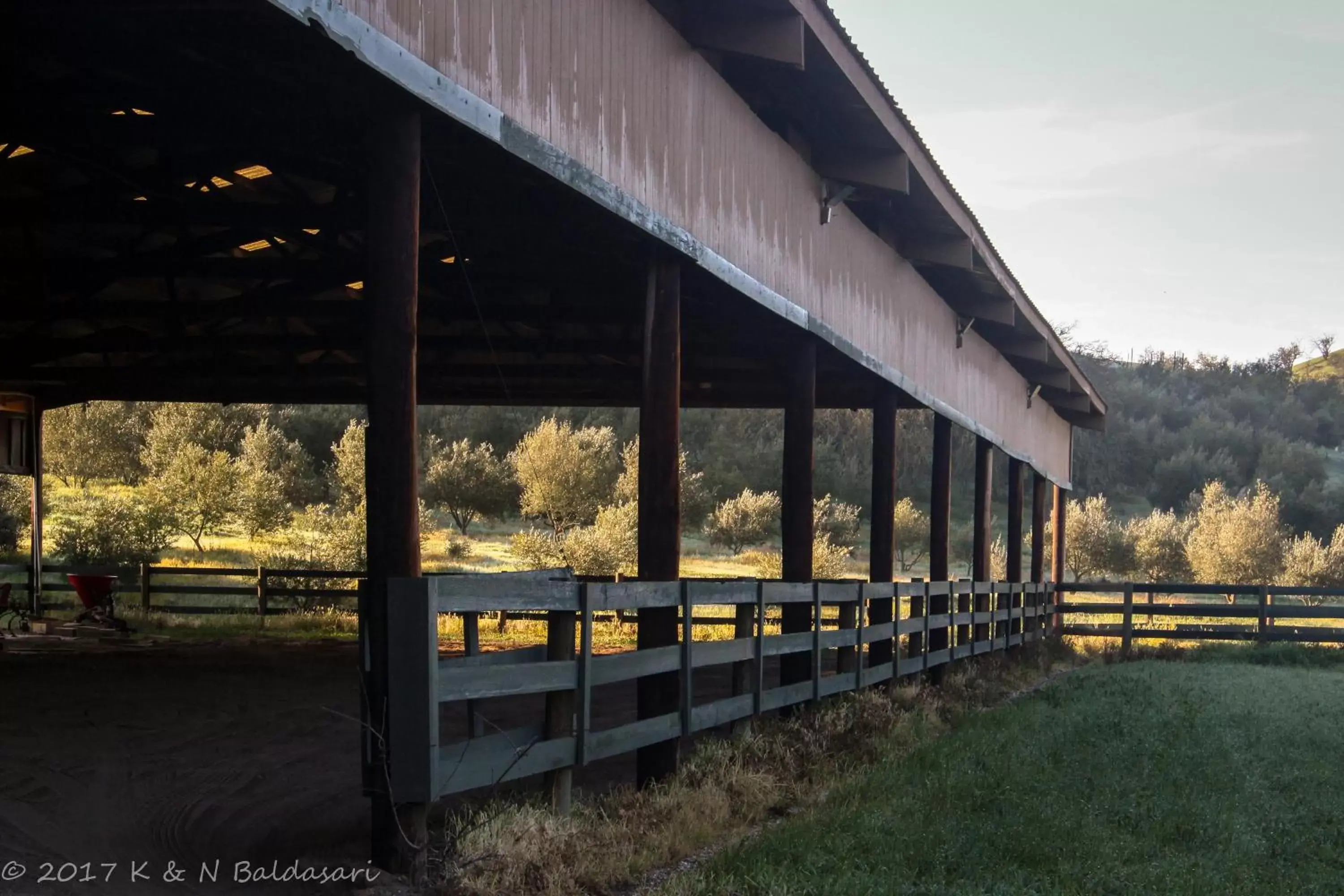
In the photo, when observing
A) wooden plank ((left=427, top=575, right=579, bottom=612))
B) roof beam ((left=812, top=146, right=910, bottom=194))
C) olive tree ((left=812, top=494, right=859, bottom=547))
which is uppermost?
roof beam ((left=812, top=146, right=910, bottom=194))

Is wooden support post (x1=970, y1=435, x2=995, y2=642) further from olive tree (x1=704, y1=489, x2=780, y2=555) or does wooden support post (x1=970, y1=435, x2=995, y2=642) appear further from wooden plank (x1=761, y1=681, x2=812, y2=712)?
olive tree (x1=704, y1=489, x2=780, y2=555)

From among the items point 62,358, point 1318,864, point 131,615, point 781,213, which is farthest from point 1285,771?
point 131,615

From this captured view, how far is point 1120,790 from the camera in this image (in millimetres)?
9438

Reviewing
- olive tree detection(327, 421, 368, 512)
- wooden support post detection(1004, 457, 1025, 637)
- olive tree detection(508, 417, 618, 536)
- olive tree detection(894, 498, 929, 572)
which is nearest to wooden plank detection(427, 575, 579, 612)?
wooden support post detection(1004, 457, 1025, 637)

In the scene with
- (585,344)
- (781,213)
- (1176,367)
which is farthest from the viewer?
(1176,367)

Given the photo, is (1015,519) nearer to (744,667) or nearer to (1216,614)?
(1216,614)

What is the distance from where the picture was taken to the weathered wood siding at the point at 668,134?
24.4 feet

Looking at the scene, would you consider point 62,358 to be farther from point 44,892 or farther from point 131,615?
point 44,892

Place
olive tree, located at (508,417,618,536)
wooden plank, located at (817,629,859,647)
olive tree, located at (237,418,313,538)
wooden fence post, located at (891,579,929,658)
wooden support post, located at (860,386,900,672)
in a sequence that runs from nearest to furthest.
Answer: wooden plank, located at (817,629,859,647) → wooden fence post, located at (891,579,929,658) → wooden support post, located at (860,386,900,672) → olive tree, located at (237,418,313,538) → olive tree, located at (508,417,618,536)

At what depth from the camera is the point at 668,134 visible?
395 inches

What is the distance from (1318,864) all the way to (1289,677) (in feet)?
47.5

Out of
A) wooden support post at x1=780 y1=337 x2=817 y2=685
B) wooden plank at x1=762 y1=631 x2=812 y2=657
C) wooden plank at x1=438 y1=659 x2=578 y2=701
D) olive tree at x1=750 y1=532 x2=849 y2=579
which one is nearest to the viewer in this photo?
wooden plank at x1=438 y1=659 x2=578 y2=701

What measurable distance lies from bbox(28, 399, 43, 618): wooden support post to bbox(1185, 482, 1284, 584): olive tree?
142 feet

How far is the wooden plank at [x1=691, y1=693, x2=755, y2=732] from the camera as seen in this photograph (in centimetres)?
945
